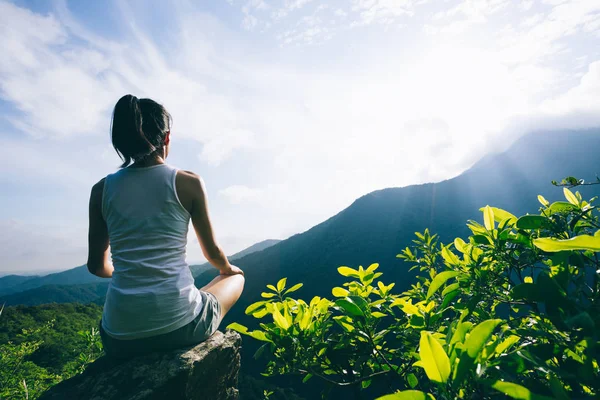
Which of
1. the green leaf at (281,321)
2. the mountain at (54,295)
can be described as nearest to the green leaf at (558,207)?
the green leaf at (281,321)

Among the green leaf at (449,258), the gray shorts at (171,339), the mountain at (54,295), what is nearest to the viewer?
the green leaf at (449,258)

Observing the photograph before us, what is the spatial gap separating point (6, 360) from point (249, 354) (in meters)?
48.6

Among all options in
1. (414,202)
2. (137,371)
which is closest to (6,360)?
(137,371)

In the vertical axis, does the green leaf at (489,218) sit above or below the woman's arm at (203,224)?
below

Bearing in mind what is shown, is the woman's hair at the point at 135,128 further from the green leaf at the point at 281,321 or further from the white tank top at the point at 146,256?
the green leaf at the point at 281,321

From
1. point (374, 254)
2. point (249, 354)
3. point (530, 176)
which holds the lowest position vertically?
point (249, 354)

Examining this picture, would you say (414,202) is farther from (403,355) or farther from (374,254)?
(403,355)

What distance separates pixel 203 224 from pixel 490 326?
60.5 inches

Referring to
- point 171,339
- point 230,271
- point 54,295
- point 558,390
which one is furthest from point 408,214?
point 54,295

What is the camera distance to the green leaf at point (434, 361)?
2.14 ft

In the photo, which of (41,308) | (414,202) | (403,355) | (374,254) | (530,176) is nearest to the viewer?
(403,355)

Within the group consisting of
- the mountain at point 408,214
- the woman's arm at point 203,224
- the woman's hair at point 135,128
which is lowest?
the mountain at point 408,214

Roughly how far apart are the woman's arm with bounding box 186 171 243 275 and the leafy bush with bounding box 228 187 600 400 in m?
0.46

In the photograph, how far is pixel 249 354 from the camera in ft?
165
